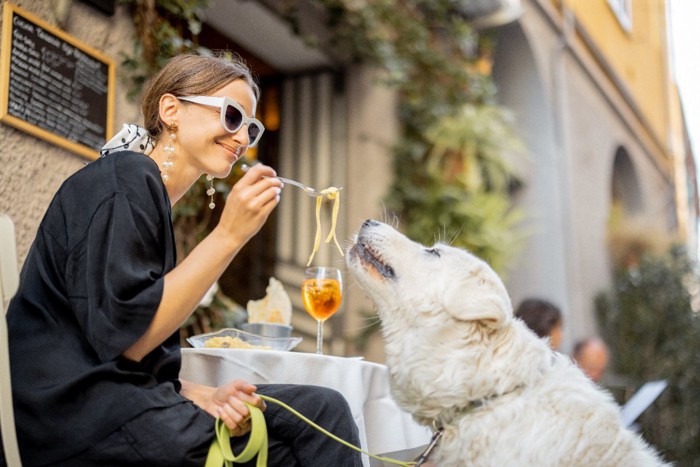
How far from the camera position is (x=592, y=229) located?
33.4ft

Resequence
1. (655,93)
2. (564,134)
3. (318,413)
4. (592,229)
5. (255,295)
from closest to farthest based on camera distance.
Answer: (318,413) → (255,295) → (564,134) → (592,229) → (655,93)

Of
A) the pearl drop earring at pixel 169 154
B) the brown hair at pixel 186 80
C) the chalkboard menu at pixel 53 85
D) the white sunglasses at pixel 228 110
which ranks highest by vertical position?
the chalkboard menu at pixel 53 85

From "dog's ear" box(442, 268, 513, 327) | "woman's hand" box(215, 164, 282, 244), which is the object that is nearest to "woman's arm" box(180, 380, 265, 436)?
"woman's hand" box(215, 164, 282, 244)

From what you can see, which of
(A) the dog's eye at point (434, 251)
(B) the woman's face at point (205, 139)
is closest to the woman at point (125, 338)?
(B) the woman's face at point (205, 139)

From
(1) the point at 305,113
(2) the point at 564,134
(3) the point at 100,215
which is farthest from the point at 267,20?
(2) the point at 564,134

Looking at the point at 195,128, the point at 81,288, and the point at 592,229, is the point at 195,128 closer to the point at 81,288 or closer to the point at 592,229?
the point at 81,288

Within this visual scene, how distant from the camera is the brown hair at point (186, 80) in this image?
7.23 ft

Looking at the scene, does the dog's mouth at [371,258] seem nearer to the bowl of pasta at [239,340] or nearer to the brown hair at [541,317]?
the bowl of pasta at [239,340]

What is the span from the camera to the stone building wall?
336 cm

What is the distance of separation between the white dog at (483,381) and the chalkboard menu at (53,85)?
2107 mm

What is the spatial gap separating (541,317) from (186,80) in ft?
9.58

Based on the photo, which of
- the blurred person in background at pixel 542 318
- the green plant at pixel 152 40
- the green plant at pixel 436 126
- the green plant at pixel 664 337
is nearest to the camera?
the green plant at pixel 152 40

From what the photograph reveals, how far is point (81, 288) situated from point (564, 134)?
27.9 ft

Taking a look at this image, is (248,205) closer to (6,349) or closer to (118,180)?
(118,180)
